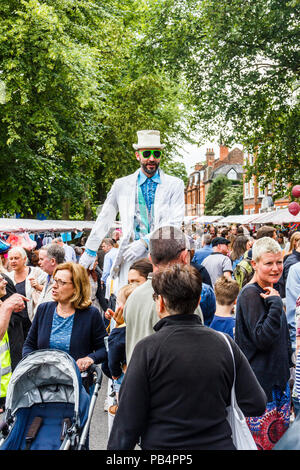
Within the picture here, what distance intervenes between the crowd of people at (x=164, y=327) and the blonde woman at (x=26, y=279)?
0.01 m

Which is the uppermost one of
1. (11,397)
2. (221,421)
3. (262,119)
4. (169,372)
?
(262,119)

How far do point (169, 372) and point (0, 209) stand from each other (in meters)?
16.9

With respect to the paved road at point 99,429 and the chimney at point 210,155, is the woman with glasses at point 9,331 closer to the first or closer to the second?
the paved road at point 99,429

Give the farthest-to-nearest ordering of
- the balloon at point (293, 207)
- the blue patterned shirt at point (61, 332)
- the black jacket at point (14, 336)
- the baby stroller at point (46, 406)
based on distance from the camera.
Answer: the balloon at point (293, 207) → the black jacket at point (14, 336) → the blue patterned shirt at point (61, 332) → the baby stroller at point (46, 406)

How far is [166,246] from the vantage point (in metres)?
3.07

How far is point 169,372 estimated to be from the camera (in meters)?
2.25

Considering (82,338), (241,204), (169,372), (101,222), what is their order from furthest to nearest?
(241,204) → (101,222) → (82,338) → (169,372)

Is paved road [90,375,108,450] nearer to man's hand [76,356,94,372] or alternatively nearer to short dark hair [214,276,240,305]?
man's hand [76,356,94,372]

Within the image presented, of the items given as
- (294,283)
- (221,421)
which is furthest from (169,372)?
(294,283)

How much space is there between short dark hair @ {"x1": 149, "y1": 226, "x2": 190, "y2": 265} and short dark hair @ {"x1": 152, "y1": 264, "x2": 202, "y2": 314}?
55cm

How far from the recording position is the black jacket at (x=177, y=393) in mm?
2250

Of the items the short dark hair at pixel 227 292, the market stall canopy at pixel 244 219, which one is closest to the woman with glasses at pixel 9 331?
the short dark hair at pixel 227 292

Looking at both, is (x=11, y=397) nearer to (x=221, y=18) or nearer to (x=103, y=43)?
(x=221, y=18)

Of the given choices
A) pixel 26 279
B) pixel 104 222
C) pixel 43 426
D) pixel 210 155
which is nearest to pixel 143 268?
pixel 104 222
